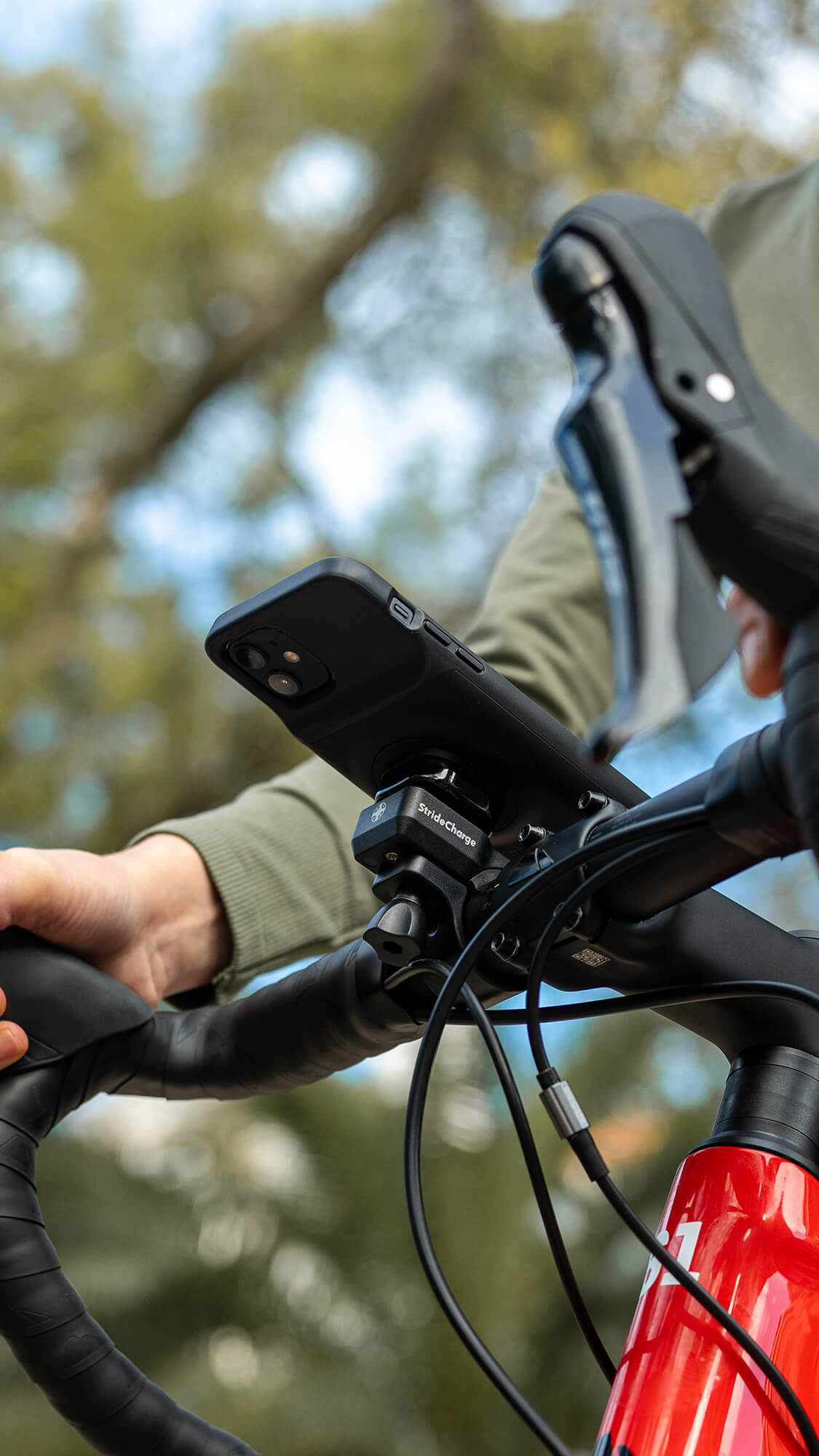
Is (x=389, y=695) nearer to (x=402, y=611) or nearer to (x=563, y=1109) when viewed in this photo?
(x=402, y=611)

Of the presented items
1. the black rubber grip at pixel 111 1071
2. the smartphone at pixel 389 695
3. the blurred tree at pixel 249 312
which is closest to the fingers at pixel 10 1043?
the black rubber grip at pixel 111 1071

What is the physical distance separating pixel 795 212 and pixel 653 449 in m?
0.79

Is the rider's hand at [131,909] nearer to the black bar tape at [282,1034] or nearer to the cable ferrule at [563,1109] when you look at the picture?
the black bar tape at [282,1034]

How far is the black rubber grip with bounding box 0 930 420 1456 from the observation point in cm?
44

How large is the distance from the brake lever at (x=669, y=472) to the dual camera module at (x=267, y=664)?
0.14 meters

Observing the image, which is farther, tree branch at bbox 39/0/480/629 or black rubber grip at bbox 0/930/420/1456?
tree branch at bbox 39/0/480/629

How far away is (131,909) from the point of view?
24.4 inches

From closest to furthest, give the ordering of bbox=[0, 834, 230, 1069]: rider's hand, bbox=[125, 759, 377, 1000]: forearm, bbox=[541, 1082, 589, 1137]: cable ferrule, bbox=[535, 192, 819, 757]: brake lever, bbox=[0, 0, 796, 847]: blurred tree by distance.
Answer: bbox=[535, 192, 819, 757]: brake lever < bbox=[541, 1082, 589, 1137]: cable ferrule < bbox=[0, 834, 230, 1069]: rider's hand < bbox=[125, 759, 377, 1000]: forearm < bbox=[0, 0, 796, 847]: blurred tree

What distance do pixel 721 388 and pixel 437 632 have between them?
148 mm

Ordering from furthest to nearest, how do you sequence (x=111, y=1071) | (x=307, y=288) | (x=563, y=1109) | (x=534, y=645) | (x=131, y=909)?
(x=307, y=288)
(x=534, y=645)
(x=131, y=909)
(x=111, y=1071)
(x=563, y=1109)

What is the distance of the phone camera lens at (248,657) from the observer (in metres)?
0.41

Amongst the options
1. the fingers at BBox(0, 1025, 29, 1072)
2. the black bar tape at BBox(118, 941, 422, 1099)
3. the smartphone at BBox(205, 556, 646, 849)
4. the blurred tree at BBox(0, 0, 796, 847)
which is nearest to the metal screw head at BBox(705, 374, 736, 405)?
the smartphone at BBox(205, 556, 646, 849)

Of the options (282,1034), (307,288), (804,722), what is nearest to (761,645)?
(804,722)

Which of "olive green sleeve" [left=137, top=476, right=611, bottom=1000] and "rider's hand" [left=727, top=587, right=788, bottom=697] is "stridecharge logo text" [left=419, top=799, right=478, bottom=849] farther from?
"olive green sleeve" [left=137, top=476, right=611, bottom=1000]
